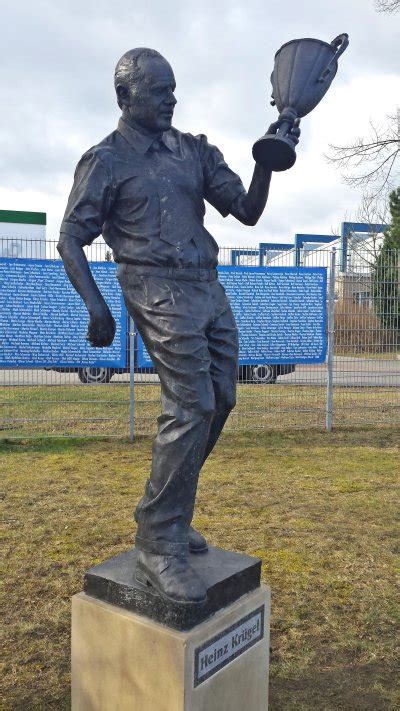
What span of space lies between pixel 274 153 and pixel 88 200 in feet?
2.47

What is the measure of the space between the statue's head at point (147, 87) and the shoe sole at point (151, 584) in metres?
1.74

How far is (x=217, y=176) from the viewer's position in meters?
2.63

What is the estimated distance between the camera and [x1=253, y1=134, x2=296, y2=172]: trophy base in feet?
7.50

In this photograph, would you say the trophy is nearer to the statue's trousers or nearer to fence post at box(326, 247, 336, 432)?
the statue's trousers

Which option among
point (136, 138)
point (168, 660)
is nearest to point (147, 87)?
point (136, 138)

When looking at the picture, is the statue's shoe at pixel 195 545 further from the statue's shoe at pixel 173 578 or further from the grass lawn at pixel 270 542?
the grass lawn at pixel 270 542

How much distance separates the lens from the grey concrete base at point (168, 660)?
7.06 feet

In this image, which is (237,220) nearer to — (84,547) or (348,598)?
(348,598)

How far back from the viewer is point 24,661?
119 inches

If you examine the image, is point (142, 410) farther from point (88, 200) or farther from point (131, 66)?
point (131, 66)

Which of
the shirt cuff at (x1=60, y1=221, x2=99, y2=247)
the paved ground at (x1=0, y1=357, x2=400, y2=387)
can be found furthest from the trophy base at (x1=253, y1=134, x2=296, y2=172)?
the paved ground at (x1=0, y1=357, x2=400, y2=387)

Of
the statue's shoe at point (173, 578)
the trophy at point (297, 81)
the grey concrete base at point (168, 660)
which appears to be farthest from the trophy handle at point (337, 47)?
the grey concrete base at point (168, 660)

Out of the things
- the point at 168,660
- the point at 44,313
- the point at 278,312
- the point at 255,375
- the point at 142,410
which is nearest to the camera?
the point at 168,660

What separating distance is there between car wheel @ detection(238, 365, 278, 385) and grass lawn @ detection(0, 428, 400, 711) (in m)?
1.02
